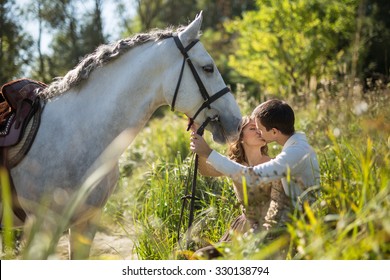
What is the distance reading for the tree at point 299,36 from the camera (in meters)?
13.1

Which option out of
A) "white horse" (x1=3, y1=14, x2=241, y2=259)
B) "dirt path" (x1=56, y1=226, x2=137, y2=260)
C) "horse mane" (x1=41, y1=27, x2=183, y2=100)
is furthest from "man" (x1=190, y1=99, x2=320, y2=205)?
"dirt path" (x1=56, y1=226, x2=137, y2=260)

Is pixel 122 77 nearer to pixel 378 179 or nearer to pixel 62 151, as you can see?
pixel 62 151

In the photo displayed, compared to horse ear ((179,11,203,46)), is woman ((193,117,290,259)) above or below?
below

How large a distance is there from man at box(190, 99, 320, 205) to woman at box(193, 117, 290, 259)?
9 cm

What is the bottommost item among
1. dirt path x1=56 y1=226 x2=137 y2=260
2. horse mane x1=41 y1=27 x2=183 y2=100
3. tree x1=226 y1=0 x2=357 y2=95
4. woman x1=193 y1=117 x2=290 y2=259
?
tree x1=226 y1=0 x2=357 y2=95

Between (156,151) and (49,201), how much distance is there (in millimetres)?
4126

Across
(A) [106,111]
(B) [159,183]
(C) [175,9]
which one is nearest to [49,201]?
(A) [106,111]

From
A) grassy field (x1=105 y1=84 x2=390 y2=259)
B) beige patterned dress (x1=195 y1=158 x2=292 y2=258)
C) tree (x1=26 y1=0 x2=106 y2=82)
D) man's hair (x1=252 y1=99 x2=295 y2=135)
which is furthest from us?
tree (x1=26 y1=0 x2=106 y2=82)

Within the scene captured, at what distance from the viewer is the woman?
2373mm

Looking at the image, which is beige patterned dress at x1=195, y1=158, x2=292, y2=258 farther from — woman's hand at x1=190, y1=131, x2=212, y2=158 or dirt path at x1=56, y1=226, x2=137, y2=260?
dirt path at x1=56, y1=226, x2=137, y2=260

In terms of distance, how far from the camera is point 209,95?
114 inches

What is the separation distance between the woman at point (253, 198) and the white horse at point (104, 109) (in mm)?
235

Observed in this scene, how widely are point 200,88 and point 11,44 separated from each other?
12238mm

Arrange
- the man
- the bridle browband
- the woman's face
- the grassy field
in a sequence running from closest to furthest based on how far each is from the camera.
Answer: the grassy field → the man → the bridle browband → the woman's face
